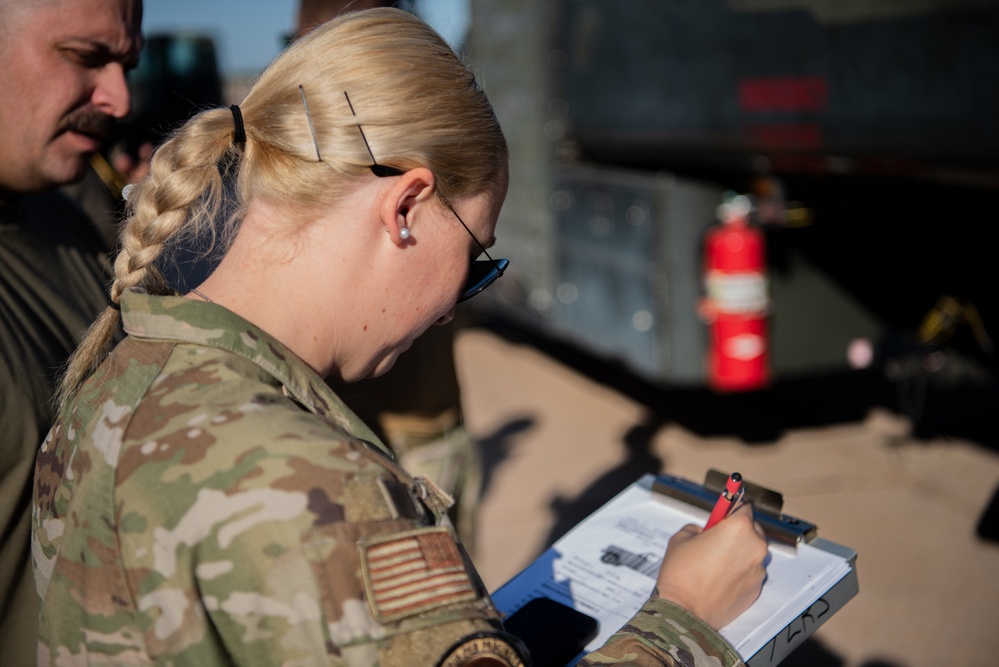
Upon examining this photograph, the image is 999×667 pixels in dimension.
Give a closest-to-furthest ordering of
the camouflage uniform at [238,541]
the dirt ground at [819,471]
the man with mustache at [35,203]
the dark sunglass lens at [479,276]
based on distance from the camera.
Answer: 1. the camouflage uniform at [238,541]
2. the dark sunglass lens at [479,276]
3. the man with mustache at [35,203]
4. the dirt ground at [819,471]

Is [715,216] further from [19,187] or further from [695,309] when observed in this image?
[19,187]

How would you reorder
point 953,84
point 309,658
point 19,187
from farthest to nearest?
point 953,84, point 19,187, point 309,658

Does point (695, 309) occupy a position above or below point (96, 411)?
below

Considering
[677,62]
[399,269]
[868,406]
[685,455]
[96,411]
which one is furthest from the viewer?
[868,406]

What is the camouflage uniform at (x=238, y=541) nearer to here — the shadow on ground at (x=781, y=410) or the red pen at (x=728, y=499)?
the red pen at (x=728, y=499)

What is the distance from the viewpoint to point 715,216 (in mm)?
4371

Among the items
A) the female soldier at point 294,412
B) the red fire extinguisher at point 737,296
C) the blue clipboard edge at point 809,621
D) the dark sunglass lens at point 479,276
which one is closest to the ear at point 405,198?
the female soldier at point 294,412

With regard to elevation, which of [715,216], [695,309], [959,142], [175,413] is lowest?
[695,309]

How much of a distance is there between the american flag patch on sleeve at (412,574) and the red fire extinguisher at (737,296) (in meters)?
3.51

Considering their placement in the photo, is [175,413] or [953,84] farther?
[953,84]

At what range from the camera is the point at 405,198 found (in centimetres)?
108

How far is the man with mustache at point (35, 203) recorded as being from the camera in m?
1.40

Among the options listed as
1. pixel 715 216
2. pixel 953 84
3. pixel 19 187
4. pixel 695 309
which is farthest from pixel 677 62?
pixel 19 187

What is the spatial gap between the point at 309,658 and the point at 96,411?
1.19 ft
